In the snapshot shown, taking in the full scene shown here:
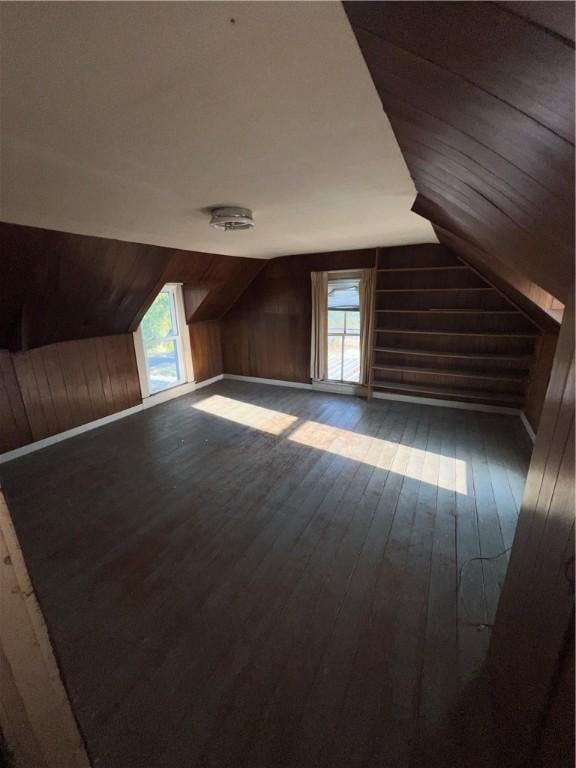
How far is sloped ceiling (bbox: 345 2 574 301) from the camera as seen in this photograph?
41cm

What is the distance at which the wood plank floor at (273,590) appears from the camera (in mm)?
1192

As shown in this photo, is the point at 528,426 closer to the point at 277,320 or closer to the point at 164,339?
the point at 277,320

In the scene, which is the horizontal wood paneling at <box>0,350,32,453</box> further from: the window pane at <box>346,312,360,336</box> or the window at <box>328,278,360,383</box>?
the window pane at <box>346,312,360,336</box>

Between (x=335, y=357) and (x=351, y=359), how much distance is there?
12.8 inches

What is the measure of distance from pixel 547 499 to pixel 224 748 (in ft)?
4.75

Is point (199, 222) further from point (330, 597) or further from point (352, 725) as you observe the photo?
point (352, 725)

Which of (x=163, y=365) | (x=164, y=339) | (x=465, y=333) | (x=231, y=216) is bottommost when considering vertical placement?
(x=163, y=365)

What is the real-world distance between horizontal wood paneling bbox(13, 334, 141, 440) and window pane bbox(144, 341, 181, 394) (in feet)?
1.54

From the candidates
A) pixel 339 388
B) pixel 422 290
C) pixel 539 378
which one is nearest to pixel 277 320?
pixel 339 388

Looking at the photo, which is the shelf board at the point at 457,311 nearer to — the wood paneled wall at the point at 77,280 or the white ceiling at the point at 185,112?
the white ceiling at the point at 185,112

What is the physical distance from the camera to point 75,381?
3.68 metres

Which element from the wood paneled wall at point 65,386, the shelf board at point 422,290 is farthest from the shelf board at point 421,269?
the wood paneled wall at point 65,386

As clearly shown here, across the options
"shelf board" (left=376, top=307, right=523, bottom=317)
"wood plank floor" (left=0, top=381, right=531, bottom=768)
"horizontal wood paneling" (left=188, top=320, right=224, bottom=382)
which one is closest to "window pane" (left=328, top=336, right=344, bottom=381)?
"shelf board" (left=376, top=307, right=523, bottom=317)

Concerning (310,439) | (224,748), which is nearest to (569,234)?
(224,748)
